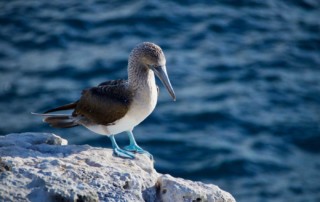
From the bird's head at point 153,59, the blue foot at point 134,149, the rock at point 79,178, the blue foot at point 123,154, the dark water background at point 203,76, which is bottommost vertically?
the dark water background at point 203,76

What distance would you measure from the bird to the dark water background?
5450 mm

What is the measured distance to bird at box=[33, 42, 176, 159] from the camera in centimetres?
812

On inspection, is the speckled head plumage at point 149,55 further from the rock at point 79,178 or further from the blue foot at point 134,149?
the rock at point 79,178

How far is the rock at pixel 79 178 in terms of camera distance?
604cm

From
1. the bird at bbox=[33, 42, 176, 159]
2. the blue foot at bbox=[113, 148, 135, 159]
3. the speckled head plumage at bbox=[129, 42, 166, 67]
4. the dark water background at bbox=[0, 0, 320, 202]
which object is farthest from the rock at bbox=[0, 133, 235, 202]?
the dark water background at bbox=[0, 0, 320, 202]

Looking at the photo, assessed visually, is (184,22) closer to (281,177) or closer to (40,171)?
(281,177)

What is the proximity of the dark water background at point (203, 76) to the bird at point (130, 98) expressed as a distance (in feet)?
17.9

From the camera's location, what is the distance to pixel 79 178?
6.31 m

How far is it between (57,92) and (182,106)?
3.18m

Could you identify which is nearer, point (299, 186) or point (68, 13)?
point (299, 186)

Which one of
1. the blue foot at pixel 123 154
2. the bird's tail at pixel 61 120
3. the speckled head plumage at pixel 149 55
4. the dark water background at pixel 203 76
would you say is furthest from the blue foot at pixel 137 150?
the dark water background at pixel 203 76

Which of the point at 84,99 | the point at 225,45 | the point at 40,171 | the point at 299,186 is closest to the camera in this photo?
the point at 40,171

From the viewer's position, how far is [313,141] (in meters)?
15.0

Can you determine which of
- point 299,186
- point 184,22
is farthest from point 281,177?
point 184,22
